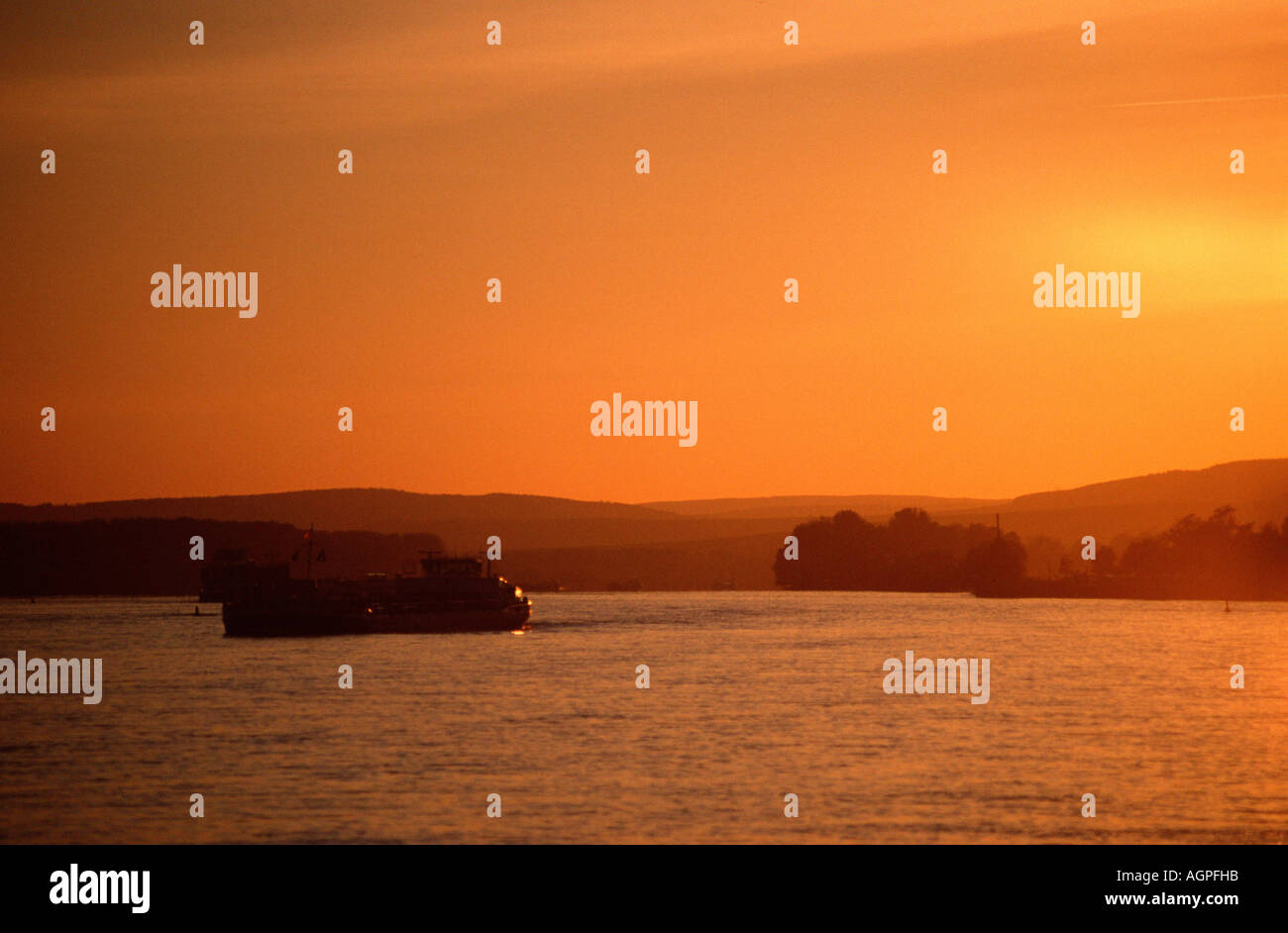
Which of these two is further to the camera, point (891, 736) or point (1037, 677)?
point (1037, 677)

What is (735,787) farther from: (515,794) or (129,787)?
(129,787)

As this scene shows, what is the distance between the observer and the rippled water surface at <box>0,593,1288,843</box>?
34.4 meters

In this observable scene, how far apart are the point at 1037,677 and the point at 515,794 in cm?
5730

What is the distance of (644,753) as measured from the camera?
48.7 meters

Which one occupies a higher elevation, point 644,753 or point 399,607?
point 399,607

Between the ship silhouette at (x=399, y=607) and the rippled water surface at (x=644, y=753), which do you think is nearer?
the rippled water surface at (x=644, y=753)

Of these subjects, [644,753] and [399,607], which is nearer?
[644,753]

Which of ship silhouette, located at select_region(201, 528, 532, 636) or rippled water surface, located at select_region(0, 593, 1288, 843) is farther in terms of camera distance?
ship silhouette, located at select_region(201, 528, 532, 636)

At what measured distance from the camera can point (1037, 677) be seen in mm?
88875

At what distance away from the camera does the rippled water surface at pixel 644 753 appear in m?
34.4

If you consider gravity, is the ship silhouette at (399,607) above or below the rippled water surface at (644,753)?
above

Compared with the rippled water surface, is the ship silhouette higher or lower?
higher
